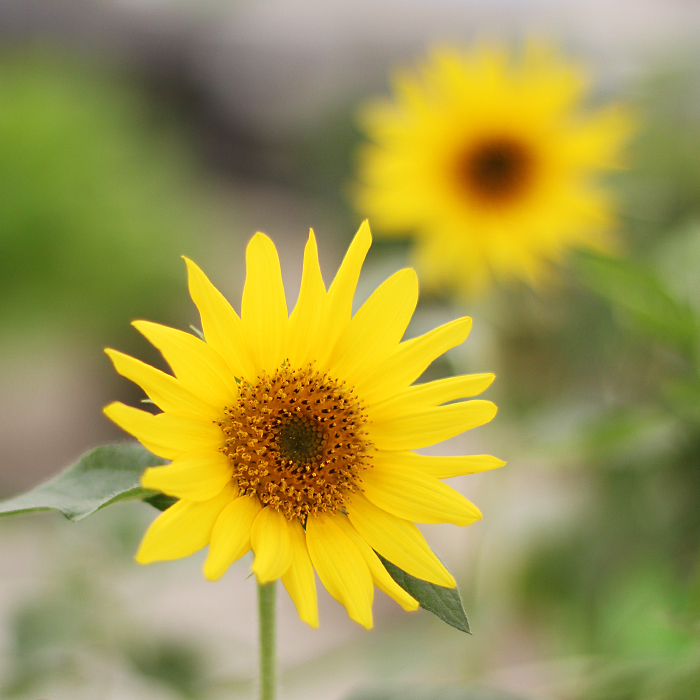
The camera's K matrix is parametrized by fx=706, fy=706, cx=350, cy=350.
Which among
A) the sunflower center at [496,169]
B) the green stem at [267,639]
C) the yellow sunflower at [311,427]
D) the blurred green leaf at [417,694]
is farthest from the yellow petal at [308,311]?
the sunflower center at [496,169]

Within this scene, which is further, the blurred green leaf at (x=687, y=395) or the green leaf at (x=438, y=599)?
the blurred green leaf at (x=687, y=395)

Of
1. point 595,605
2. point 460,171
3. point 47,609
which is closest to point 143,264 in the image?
point 460,171

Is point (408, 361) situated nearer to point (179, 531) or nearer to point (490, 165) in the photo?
point (179, 531)

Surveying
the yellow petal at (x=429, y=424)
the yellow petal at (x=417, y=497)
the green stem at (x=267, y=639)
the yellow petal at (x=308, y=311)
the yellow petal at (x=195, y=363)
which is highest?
the yellow petal at (x=308, y=311)

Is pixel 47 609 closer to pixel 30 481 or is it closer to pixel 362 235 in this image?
pixel 362 235

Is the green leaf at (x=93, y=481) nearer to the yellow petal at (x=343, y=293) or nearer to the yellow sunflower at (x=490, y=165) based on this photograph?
the yellow petal at (x=343, y=293)

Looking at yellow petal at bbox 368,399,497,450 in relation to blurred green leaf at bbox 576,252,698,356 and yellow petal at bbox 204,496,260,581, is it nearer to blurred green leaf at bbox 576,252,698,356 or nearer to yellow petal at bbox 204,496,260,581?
yellow petal at bbox 204,496,260,581

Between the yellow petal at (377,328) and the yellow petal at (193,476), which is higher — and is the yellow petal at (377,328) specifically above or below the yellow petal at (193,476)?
above

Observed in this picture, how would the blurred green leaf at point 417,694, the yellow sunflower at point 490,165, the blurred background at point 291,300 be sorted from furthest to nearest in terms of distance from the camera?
the yellow sunflower at point 490,165, the blurred background at point 291,300, the blurred green leaf at point 417,694
